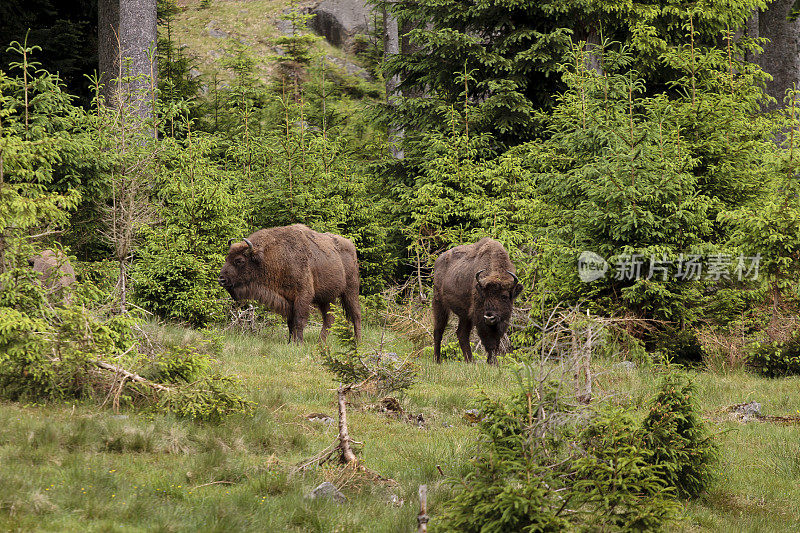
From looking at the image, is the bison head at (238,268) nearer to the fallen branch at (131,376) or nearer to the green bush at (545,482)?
the fallen branch at (131,376)

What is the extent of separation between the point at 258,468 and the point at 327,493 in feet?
2.43

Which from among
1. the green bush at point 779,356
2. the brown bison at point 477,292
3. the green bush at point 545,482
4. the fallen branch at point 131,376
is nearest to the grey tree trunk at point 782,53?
the green bush at point 779,356

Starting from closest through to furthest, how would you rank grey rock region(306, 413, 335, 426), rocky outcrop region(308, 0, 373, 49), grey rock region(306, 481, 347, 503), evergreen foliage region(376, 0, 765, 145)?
grey rock region(306, 481, 347, 503) → grey rock region(306, 413, 335, 426) → evergreen foliage region(376, 0, 765, 145) → rocky outcrop region(308, 0, 373, 49)

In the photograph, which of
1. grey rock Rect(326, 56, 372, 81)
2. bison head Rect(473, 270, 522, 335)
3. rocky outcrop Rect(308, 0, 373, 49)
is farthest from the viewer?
rocky outcrop Rect(308, 0, 373, 49)

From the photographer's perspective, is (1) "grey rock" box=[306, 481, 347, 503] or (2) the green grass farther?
(1) "grey rock" box=[306, 481, 347, 503]

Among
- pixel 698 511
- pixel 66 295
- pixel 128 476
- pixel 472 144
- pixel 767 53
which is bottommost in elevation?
pixel 698 511

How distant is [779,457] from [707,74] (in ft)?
39.4

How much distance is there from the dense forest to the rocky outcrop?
66.8ft

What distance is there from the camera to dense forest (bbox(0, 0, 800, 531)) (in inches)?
250

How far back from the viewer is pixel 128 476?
6160mm

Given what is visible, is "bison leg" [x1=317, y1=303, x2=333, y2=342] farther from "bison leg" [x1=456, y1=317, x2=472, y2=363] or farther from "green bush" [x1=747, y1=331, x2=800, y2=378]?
"green bush" [x1=747, y1=331, x2=800, y2=378]

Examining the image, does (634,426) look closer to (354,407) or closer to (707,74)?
(354,407)

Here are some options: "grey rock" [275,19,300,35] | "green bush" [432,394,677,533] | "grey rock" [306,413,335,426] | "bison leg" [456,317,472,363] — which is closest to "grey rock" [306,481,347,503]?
"green bush" [432,394,677,533]

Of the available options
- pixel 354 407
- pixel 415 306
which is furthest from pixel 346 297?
pixel 354 407
